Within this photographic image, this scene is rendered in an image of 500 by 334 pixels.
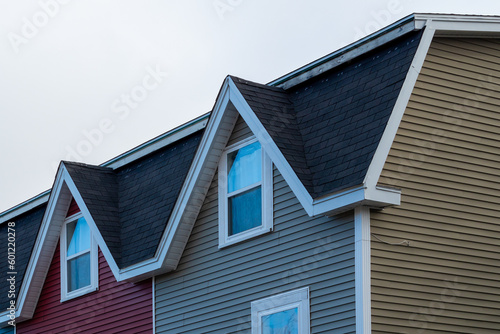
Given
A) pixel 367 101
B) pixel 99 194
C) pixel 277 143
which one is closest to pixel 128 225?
pixel 99 194

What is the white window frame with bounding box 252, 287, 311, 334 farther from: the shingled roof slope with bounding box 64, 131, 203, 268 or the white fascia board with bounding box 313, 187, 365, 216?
the shingled roof slope with bounding box 64, 131, 203, 268

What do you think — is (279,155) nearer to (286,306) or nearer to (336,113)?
(336,113)

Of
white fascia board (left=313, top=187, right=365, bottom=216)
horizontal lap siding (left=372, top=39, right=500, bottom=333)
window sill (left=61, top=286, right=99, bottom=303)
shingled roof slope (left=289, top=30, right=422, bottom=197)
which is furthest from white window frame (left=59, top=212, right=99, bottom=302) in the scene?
horizontal lap siding (left=372, top=39, right=500, bottom=333)

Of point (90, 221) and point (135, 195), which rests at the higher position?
point (135, 195)

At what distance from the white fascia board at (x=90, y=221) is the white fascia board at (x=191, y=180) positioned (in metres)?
1.19

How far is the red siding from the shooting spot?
61.7 feet

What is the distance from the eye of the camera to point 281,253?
15625 millimetres

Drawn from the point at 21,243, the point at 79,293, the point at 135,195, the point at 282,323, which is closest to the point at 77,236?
the point at 79,293

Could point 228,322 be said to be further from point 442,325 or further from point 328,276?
point 442,325

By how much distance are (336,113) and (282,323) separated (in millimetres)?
3469

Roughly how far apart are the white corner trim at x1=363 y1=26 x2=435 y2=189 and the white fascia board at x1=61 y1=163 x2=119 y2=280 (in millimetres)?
6791

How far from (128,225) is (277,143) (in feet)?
17.5

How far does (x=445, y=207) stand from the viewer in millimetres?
14984

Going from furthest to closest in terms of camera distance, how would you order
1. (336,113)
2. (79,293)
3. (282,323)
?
(79,293) → (336,113) → (282,323)
